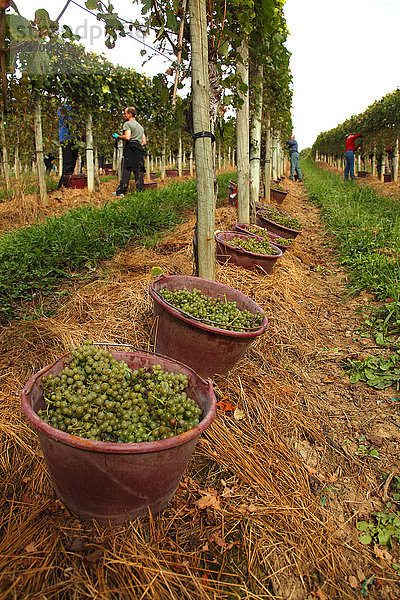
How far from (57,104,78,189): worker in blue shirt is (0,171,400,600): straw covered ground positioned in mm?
7064

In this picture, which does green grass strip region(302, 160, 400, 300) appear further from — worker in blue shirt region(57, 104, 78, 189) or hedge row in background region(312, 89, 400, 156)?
hedge row in background region(312, 89, 400, 156)

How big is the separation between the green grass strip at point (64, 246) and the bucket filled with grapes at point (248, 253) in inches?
50.8

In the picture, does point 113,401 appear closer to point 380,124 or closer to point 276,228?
point 276,228

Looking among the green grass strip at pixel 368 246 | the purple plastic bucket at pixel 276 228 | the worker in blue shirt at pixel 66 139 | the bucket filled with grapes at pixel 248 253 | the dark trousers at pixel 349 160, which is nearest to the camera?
the bucket filled with grapes at pixel 248 253

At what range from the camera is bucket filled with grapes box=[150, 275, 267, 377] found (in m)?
2.25

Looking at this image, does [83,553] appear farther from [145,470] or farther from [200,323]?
[200,323]

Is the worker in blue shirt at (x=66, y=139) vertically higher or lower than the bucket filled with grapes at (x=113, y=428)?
higher

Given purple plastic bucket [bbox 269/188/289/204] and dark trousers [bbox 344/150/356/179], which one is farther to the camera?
dark trousers [bbox 344/150/356/179]

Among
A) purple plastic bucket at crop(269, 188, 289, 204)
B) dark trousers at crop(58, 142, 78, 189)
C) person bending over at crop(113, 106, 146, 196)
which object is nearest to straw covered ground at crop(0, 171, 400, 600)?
person bending over at crop(113, 106, 146, 196)

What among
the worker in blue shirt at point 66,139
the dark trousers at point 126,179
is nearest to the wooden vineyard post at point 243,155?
the dark trousers at point 126,179

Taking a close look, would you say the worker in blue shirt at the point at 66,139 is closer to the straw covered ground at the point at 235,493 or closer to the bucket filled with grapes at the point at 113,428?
the straw covered ground at the point at 235,493

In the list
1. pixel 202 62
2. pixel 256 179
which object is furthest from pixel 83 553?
pixel 256 179

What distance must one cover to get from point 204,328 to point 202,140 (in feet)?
5.18

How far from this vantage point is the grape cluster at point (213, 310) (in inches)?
96.4
